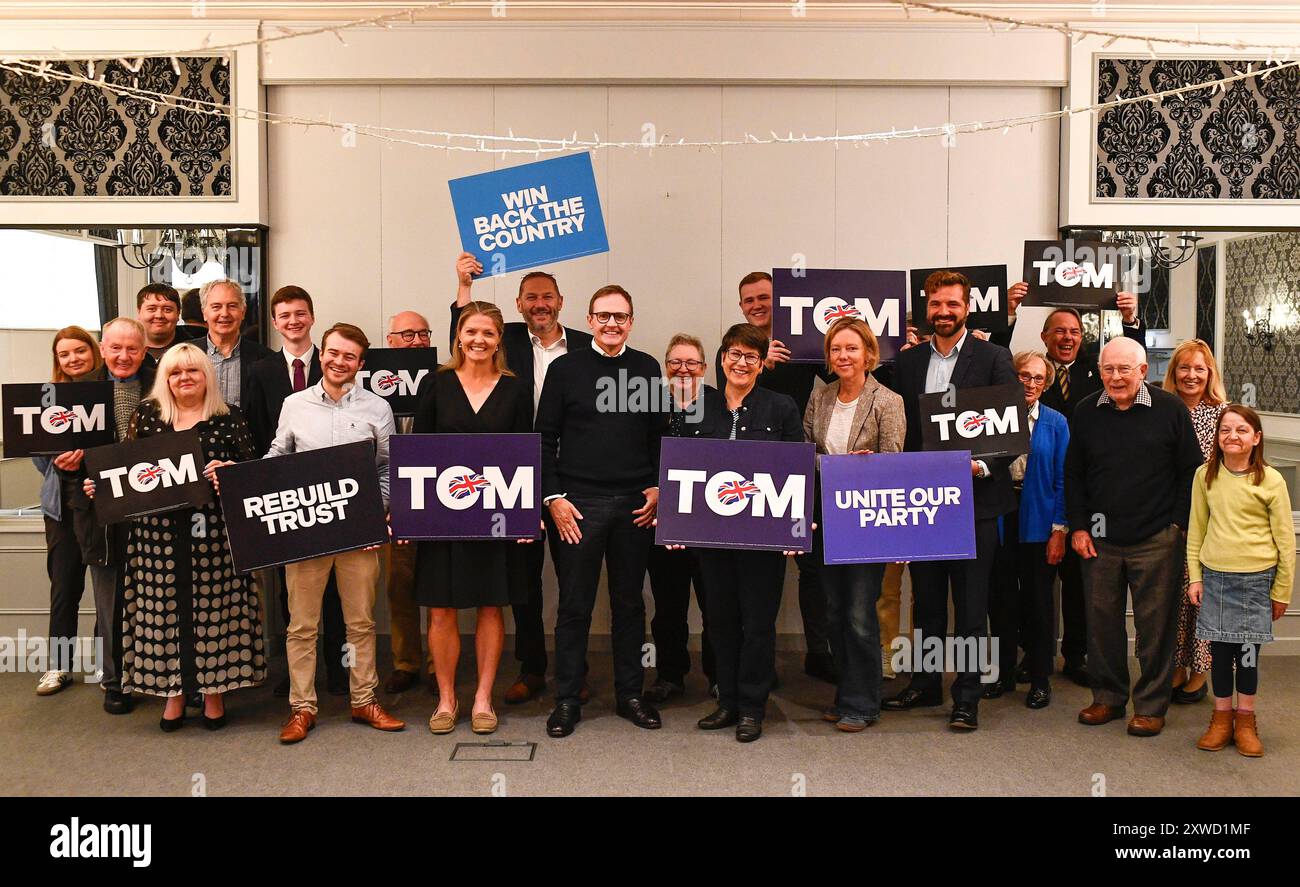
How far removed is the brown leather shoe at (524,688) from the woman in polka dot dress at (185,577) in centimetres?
113

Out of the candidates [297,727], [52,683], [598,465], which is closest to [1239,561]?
[598,465]

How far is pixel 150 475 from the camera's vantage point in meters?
3.87

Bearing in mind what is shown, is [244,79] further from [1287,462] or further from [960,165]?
[1287,462]

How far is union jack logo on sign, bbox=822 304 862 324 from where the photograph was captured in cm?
446

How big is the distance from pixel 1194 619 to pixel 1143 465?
33.0 inches

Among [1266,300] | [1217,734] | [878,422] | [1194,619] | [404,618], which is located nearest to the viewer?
[1217,734]

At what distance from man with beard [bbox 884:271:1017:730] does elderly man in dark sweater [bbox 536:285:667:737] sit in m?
1.14

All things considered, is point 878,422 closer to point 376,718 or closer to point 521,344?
point 521,344

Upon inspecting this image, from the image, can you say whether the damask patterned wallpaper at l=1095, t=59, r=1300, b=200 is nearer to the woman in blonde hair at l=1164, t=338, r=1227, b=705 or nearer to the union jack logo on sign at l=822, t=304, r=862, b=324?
the woman in blonde hair at l=1164, t=338, r=1227, b=705

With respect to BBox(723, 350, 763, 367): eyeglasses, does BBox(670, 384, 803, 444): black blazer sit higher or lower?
lower

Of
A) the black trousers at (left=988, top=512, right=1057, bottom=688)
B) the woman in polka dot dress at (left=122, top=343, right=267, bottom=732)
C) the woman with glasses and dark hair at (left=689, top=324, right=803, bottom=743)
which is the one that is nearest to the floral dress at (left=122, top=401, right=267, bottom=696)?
the woman in polka dot dress at (left=122, top=343, right=267, bottom=732)

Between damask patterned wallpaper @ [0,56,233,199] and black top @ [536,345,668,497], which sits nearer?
black top @ [536,345,668,497]

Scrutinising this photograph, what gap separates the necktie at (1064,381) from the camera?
186 inches

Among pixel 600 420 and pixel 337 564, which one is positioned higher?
→ pixel 600 420
